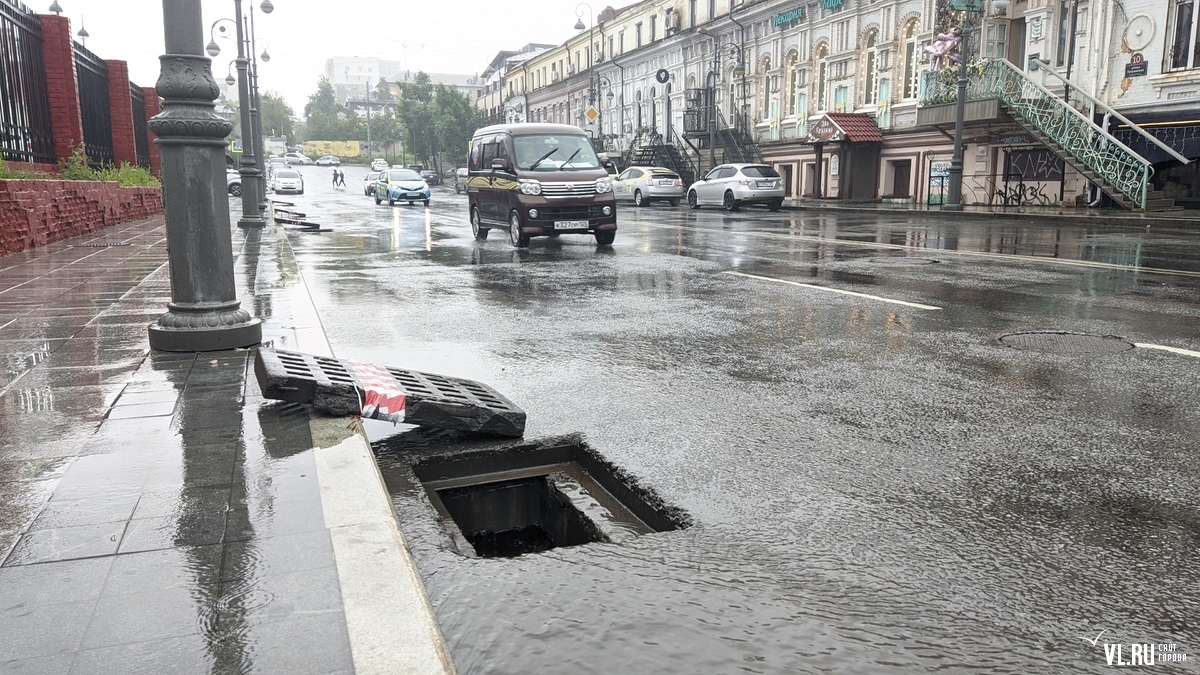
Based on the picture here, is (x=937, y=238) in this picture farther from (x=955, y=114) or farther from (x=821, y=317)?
(x=955, y=114)

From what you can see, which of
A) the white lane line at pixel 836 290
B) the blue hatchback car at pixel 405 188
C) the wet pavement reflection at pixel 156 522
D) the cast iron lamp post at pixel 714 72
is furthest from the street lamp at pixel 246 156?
the cast iron lamp post at pixel 714 72

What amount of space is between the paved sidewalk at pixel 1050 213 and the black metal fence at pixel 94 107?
21.4 meters

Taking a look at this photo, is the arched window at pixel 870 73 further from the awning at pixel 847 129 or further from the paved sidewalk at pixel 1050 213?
the paved sidewalk at pixel 1050 213

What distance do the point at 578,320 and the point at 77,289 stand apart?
16.5 ft

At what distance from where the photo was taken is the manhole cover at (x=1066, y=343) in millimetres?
6293

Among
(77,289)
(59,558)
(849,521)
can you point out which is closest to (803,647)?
(849,521)

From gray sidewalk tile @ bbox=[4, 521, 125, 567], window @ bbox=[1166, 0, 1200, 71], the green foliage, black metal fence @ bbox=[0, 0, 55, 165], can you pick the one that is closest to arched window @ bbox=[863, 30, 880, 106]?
window @ bbox=[1166, 0, 1200, 71]

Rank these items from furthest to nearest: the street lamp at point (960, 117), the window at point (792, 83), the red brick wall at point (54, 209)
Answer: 1. the window at point (792, 83)
2. the street lamp at point (960, 117)
3. the red brick wall at point (54, 209)

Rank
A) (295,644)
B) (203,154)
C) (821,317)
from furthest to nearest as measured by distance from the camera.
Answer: (821,317) < (203,154) < (295,644)

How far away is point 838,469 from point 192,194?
4.20 m

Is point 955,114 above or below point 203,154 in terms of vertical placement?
above

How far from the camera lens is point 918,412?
15.6ft

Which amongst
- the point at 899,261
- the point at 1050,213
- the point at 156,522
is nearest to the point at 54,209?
the point at 899,261

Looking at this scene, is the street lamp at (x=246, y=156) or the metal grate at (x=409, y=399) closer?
the metal grate at (x=409, y=399)
